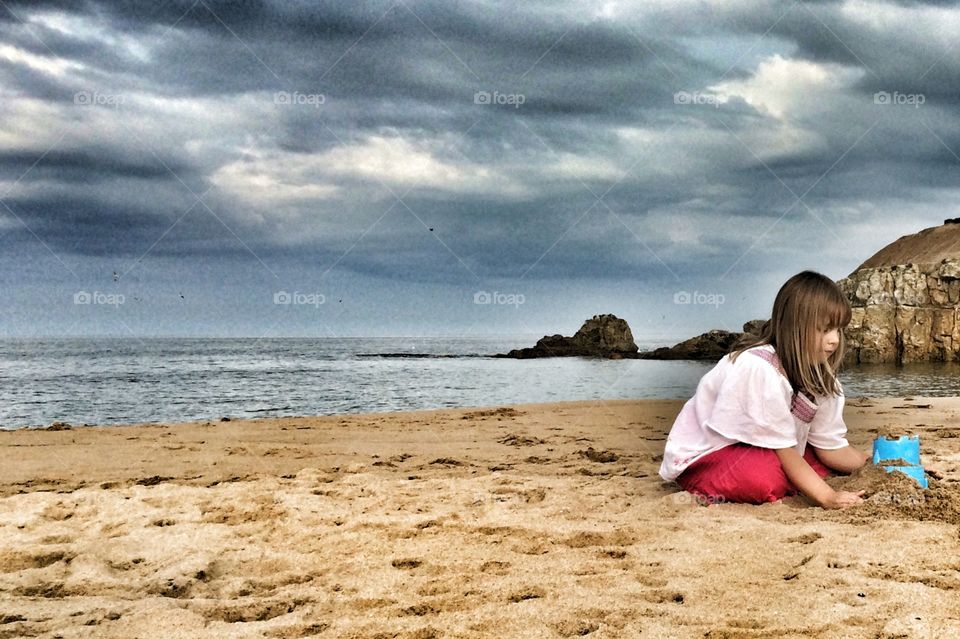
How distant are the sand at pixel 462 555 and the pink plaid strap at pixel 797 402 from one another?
428 millimetres

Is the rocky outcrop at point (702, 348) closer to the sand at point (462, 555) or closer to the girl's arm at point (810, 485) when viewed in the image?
the sand at point (462, 555)

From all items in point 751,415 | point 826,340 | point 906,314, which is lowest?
point 751,415

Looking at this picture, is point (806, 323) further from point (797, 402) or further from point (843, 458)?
point (843, 458)

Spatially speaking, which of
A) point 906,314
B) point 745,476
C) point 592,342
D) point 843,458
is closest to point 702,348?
point 592,342

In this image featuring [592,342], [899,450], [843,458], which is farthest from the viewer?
[592,342]

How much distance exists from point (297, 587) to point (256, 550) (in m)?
0.64

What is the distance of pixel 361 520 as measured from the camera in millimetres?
3834

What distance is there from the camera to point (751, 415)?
3.65 m

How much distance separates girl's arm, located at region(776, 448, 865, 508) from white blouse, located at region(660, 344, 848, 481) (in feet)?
0.26

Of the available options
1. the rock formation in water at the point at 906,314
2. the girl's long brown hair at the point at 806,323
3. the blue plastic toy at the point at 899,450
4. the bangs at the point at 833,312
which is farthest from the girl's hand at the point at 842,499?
the rock formation in water at the point at 906,314

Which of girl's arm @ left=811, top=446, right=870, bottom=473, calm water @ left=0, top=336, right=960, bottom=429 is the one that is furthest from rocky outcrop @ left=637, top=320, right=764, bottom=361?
girl's arm @ left=811, top=446, right=870, bottom=473

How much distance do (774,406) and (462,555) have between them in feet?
6.07

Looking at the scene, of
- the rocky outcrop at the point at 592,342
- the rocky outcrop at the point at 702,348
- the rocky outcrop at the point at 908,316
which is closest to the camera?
the rocky outcrop at the point at 908,316

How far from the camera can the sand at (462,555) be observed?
232 cm
